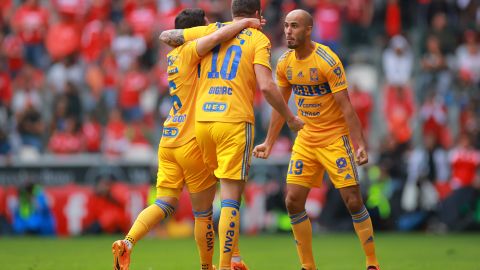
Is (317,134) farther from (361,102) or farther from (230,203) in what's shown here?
(361,102)

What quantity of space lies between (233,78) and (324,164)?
5.24 ft

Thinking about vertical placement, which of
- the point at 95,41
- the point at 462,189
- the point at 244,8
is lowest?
the point at 462,189

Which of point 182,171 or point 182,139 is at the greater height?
point 182,139

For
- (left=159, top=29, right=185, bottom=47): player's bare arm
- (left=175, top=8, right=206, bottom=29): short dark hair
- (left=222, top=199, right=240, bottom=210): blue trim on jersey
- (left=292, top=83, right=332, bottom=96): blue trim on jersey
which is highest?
(left=175, top=8, right=206, bottom=29): short dark hair

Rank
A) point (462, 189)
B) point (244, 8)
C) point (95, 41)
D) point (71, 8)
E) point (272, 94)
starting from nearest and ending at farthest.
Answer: point (272, 94) < point (244, 8) < point (462, 189) < point (95, 41) < point (71, 8)

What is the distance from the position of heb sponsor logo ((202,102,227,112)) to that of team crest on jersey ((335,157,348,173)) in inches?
62.6

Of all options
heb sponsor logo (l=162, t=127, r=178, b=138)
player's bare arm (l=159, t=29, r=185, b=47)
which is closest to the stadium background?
heb sponsor logo (l=162, t=127, r=178, b=138)

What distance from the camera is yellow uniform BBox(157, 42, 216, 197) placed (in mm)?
10125

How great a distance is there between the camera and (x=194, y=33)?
1008cm

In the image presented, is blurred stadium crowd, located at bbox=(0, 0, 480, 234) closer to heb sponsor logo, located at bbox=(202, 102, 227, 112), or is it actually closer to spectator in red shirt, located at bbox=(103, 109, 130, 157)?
spectator in red shirt, located at bbox=(103, 109, 130, 157)

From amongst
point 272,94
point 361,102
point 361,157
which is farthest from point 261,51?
point 361,102

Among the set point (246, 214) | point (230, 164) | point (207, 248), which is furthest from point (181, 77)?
point (246, 214)

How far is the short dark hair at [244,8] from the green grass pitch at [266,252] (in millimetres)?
3633

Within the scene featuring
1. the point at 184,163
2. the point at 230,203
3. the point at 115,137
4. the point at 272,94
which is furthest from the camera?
the point at 115,137
